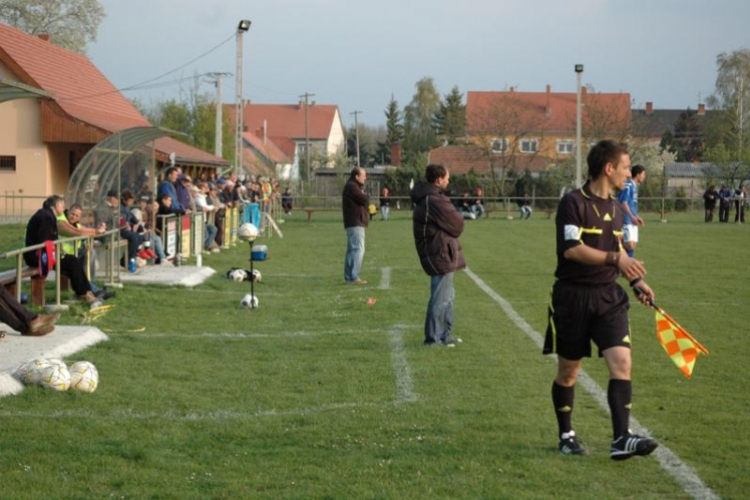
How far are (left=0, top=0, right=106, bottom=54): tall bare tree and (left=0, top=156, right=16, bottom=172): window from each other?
21.8 metres

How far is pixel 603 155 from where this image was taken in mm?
7031

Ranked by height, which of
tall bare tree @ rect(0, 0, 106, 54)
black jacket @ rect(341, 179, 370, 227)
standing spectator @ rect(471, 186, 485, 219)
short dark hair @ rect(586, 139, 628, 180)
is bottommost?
standing spectator @ rect(471, 186, 485, 219)

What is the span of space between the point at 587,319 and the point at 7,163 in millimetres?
41593

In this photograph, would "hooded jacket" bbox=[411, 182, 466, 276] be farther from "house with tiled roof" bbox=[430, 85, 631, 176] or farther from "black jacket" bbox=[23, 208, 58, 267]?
"house with tiled roof" bbox=[430, 85, 631, 176]

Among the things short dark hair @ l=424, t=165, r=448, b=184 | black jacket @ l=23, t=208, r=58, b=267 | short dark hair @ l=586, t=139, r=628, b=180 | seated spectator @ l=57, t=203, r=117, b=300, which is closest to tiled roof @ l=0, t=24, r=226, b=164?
seated spectator @ l=57, t=203, r=117, b=300

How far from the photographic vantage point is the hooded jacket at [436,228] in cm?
1155

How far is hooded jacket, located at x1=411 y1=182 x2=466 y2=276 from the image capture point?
11.5m

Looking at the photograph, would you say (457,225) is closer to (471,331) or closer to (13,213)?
(471,331)

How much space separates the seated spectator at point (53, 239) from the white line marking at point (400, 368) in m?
4.52

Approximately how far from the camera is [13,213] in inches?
1681

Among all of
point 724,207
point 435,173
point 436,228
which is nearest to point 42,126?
point 724,207

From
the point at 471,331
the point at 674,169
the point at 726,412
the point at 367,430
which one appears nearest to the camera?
the point at 367,430

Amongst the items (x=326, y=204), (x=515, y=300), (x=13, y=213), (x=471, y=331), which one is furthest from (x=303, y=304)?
(x=326, y=204)

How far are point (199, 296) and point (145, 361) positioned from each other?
244 inches
